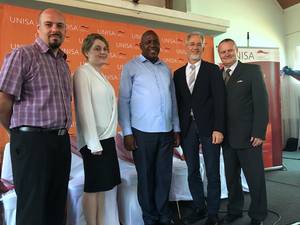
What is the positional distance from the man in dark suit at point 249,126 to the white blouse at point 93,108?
0.97 m

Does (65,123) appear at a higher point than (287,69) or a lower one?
lower

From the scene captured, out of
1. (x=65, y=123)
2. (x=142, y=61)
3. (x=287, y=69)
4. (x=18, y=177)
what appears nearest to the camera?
(x=18, y=177)

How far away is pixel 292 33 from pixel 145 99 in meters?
5.80

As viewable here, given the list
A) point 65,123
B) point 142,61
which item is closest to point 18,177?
point 65,123

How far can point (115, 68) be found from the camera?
12.8ft

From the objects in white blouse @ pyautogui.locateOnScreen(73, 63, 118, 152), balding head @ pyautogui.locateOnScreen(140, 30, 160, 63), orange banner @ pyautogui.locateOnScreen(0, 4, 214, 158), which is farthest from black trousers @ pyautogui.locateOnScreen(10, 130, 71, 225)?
orange banner @ pyautogui.locateOnScreen(0, 4, 214, 158)

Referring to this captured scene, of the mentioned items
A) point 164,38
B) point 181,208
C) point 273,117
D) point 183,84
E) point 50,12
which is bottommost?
point 181,208

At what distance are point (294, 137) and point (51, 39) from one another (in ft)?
21.2

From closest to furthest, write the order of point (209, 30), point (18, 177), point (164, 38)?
point (18, 177), point (164, 38), point (209, 30)

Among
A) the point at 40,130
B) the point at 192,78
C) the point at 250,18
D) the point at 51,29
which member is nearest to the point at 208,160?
the point at 192,78

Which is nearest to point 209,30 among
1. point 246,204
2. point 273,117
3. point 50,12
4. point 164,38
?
point 164,38

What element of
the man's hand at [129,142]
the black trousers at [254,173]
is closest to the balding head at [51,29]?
the man's hand at [129,142]

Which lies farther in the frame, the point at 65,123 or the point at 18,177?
the point at 65,123

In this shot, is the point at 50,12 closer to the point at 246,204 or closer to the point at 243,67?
the point at 243,67
